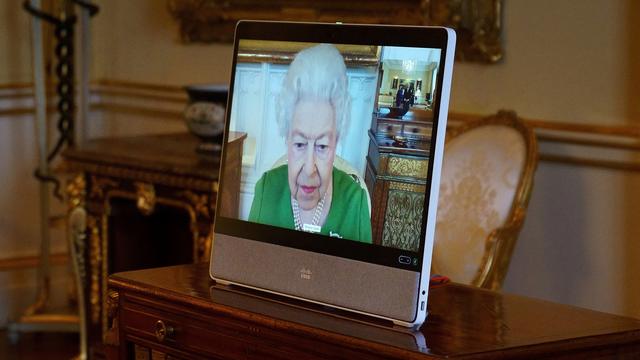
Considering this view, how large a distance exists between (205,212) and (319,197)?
156 cm

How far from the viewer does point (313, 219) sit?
207cm

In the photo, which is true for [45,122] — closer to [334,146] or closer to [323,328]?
[334,146]

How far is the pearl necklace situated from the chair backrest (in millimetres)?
1111

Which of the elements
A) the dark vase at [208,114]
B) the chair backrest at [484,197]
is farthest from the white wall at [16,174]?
the chair backrest at [484,197]

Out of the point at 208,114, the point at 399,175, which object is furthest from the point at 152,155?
the point at 399,175

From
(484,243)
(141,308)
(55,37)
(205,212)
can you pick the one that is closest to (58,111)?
(55,37)

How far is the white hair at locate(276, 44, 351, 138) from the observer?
203 cm

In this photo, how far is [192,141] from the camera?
4172 millimetres

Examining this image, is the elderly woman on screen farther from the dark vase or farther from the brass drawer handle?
the dark vase

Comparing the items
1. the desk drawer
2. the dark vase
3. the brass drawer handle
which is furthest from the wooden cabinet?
the dark vase

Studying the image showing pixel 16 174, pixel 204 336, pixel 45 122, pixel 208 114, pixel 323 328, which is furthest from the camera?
pixel 16 174

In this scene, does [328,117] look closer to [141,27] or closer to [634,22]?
[634,22]

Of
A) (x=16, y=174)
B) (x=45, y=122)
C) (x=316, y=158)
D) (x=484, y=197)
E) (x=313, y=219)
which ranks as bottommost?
(x=16, y=174)

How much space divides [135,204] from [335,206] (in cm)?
213
